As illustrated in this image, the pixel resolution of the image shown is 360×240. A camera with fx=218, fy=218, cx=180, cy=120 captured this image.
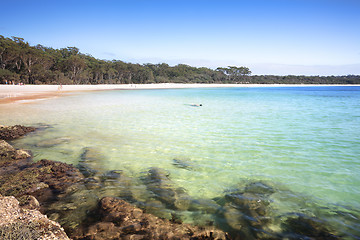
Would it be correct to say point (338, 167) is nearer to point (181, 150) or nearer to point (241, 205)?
point (241, 205)

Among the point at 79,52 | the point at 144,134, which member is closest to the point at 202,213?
the point at 144,134

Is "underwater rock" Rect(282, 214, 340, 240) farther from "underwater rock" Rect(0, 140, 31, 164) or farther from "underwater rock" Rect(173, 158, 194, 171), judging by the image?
"underwater rock" Rect(0, 140, 31, 164)

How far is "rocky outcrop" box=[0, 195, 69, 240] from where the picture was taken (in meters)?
1.98

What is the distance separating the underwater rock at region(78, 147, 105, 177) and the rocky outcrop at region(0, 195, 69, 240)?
85.3 inches

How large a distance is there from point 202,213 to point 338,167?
4226 millimetres

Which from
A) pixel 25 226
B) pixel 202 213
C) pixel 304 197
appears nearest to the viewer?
pixel 25 226

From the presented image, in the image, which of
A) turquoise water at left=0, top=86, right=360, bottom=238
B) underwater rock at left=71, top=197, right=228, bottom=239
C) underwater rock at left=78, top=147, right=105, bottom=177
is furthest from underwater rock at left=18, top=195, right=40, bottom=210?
turquoise water at left=0, top=86, right=360, bottom=238

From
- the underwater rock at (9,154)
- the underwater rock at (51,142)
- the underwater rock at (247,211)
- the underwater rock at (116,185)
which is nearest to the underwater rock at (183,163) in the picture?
the underwater rock at (116,185)

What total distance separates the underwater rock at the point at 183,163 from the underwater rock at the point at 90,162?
183 cm

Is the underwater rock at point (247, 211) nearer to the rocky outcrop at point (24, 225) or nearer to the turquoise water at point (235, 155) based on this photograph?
the turquoise water at point (235, 155)

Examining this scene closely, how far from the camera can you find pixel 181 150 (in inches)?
269

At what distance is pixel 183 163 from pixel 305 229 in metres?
Answer: 3.15

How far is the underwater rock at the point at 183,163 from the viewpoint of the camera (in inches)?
214

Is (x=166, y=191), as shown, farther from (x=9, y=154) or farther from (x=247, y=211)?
(x=9, y=154)
